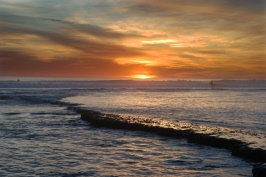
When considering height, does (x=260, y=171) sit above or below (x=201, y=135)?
above

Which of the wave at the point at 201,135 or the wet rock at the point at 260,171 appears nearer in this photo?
the wet rock at the point at 260,171

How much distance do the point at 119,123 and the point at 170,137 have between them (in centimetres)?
718

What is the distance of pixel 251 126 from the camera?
30.3m

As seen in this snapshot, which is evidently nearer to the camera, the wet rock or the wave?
the wet rock

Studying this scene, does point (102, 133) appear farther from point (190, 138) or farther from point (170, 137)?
point (190, 138)

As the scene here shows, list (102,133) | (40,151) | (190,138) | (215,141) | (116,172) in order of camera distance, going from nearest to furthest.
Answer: (116,172) → (40,151) → (215,141) → (190,138) → (102,133)

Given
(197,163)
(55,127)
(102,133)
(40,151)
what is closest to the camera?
(197,163)

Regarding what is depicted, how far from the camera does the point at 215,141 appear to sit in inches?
869

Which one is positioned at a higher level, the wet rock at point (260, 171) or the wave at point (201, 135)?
the wet rock at point (260, 171)

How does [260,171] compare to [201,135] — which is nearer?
[260,171]

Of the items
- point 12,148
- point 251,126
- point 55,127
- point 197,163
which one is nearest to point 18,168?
point 12,148

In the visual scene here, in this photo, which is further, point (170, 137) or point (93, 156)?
point (170, 137)

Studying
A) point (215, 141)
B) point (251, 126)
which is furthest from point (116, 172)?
point (251, 126)

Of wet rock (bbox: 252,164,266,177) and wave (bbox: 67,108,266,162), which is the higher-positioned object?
wet rock (bbox: 252,164,266,177)
